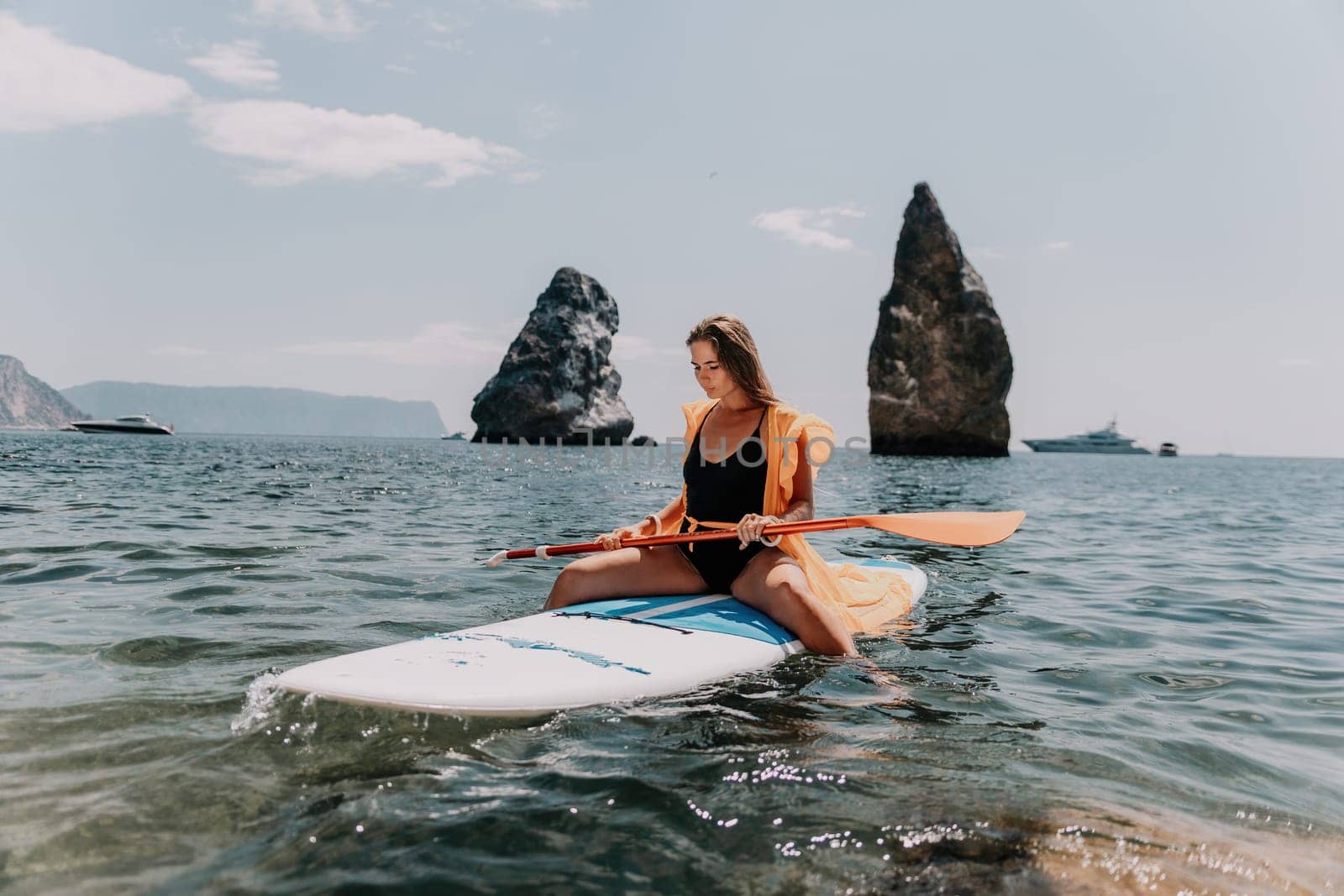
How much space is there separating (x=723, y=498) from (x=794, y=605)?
2.44ft

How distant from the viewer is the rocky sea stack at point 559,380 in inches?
3684

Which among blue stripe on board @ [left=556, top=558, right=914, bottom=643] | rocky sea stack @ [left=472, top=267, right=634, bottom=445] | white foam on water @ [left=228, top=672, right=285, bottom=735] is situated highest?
rocky sea stack @ [left=472, top=267, right=634, bottom=445]

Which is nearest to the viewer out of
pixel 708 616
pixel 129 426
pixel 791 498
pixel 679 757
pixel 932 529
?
pixel 679 757

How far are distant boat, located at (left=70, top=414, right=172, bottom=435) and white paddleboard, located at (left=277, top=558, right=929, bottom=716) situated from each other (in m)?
85.5

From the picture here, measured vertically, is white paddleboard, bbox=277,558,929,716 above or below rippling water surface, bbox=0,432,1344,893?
above

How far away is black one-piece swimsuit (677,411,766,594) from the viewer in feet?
15.8

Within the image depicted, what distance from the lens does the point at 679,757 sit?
306 cm

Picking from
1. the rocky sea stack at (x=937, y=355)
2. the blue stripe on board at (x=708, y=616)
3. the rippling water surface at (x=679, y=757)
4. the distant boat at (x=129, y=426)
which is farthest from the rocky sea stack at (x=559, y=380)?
Result: the blue stripe on board at (x=708, y=616)

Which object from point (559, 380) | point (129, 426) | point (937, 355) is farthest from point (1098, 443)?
point (129, 426)

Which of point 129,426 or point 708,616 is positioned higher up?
point 129,426

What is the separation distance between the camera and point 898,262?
220ft

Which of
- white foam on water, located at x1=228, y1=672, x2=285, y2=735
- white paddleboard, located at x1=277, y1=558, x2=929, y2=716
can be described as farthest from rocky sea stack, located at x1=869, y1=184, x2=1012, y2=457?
white foam on water, located at x1=228, y1=672, x2=285, y2=735

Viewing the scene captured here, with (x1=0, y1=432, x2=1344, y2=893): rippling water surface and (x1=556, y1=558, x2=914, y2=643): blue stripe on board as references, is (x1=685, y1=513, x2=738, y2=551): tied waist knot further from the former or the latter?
(x1=0, y1=432, x2=1344, y2=893): rippling water surface

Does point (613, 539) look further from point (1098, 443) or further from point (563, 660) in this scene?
point (1098, 443)
